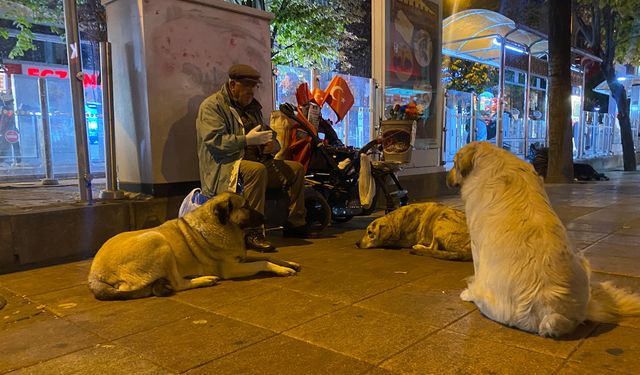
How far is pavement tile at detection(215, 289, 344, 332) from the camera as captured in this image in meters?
3.29

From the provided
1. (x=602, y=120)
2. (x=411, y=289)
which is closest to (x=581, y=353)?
(x=411, y=289)

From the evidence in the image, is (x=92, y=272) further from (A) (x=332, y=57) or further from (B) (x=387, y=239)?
(A) (x=332, y=57)

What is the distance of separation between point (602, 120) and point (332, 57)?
14469 mm

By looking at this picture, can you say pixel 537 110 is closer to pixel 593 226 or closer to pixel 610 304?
pixel 593 226

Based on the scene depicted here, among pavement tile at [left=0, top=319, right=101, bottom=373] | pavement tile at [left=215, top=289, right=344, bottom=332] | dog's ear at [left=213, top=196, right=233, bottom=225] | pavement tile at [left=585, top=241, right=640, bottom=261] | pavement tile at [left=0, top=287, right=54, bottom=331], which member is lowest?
pavement tile at [left=585, top=241, right=640, bottom=261]

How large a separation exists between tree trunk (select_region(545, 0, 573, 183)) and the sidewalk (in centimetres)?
896

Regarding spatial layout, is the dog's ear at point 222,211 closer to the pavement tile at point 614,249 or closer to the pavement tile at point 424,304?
the pavement tile at point 424,304

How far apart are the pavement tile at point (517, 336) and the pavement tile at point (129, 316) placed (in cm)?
→ 193

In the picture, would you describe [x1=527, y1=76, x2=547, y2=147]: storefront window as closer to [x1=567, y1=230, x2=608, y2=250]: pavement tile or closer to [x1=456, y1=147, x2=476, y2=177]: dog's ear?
[x1=567, y1=230, x2=608, y2=250]: pavement tile

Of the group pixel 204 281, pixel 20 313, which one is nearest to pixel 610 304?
pixel 204 281

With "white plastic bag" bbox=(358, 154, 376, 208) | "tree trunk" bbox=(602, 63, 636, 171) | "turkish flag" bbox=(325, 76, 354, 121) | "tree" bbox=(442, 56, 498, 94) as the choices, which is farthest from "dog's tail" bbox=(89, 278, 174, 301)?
"tree" bbox=(442, 56, 498, 94)

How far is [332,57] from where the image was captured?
17.3 metres

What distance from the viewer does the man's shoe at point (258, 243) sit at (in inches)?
213

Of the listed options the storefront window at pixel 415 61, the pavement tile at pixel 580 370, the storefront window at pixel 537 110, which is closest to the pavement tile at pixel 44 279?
the pavement tile at pixel 580 370
